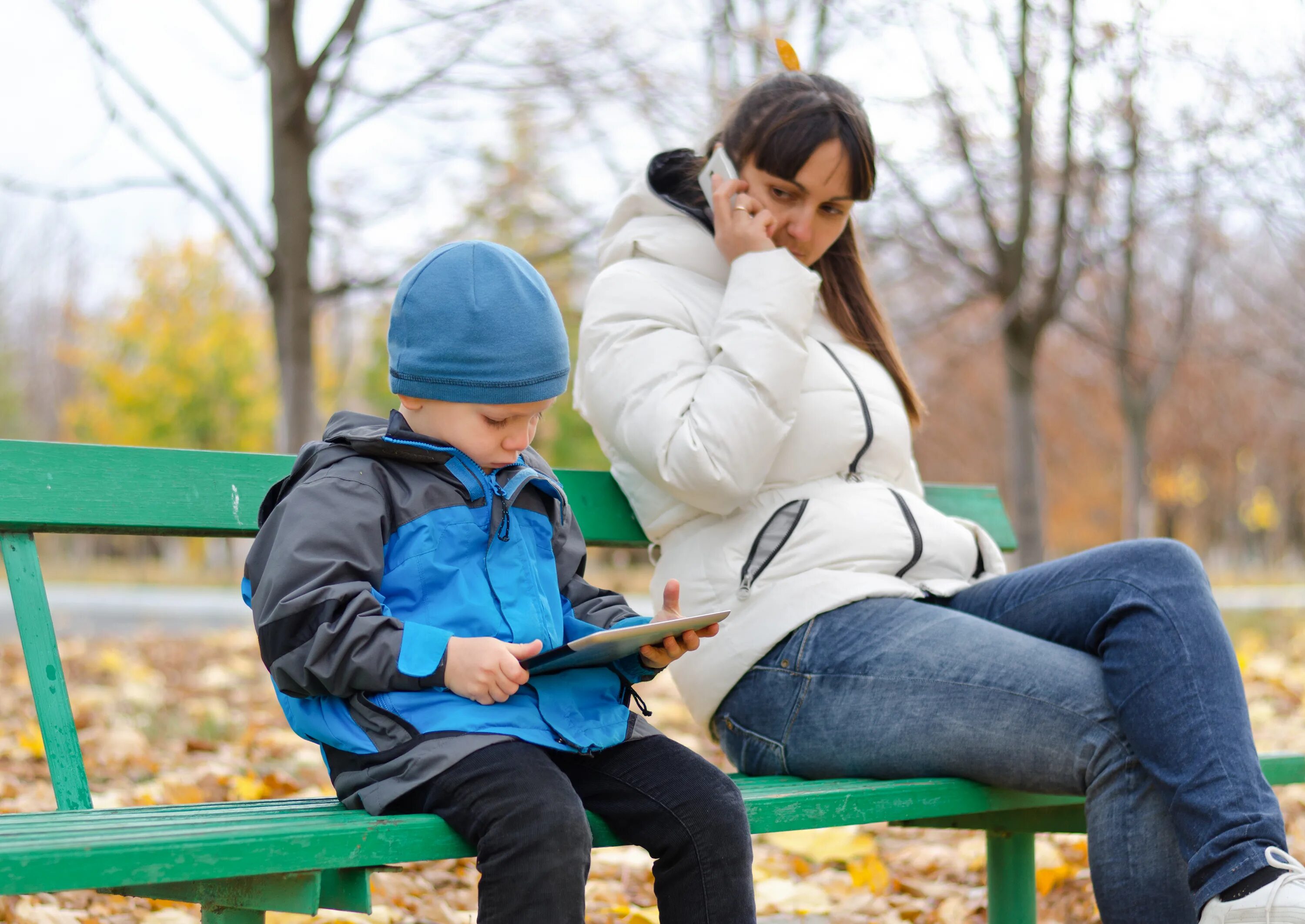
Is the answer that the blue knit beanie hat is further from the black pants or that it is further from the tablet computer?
the black pants

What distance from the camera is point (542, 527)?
1948 mm

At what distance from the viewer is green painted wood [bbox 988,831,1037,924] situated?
2.57 metres

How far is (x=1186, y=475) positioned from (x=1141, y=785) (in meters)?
32.7

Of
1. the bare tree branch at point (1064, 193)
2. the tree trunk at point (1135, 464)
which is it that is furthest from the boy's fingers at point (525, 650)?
the tree trunk at point (1135, 464)

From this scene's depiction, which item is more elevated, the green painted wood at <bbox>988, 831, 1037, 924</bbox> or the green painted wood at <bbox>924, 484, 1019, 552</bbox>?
the green painted wood at <bbox>924, 484, 1019, 552</bbox>

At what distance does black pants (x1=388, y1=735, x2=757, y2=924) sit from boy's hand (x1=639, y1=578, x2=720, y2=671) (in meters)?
0.13

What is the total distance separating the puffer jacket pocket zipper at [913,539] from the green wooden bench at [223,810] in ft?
1.48

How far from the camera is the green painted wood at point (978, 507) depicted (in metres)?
3.33

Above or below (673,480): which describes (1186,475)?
below

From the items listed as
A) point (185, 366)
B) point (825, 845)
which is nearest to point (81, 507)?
point (825, 845)

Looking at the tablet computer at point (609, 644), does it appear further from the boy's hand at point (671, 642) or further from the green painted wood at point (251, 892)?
the green painted wood at point (251, 892)

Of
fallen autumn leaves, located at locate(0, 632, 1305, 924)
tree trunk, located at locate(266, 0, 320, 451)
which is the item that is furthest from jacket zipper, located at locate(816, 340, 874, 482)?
tree trunk, located at locate(266, 0, 320, 451)

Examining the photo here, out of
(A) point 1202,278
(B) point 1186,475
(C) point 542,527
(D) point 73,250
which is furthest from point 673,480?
(D) point 73,250

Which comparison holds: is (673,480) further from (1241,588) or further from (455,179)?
(1241,588)
